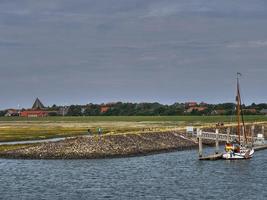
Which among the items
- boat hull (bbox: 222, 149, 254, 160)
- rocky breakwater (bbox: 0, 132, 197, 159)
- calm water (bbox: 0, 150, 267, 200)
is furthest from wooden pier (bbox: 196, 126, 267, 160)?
rocky breakwater (bbox: 0, 132, 197, 159)

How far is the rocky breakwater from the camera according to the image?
105875 millimetres

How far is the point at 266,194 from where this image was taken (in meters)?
67.8

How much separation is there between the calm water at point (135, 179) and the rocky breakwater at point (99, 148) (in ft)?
14.2

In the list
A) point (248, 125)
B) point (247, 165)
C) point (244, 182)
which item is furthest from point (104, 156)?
point (248, 125)

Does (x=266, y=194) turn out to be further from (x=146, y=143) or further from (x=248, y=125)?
(x=248, y=125)

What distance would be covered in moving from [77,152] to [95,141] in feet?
22.6

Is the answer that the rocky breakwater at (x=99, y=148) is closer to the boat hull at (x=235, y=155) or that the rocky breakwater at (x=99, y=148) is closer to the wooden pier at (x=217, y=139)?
the wooden pier at (x=217, y=139)

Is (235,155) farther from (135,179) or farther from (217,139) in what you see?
(135,179)

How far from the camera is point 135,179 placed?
8075 cm

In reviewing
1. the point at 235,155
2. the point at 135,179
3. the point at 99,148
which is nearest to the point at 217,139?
the point at 235,155

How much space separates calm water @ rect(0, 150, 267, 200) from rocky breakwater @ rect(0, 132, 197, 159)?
4327 millimetres

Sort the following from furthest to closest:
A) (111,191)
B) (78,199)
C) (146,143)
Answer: (146,143)
(111,191)
(78,199)

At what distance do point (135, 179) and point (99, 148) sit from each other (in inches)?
1176

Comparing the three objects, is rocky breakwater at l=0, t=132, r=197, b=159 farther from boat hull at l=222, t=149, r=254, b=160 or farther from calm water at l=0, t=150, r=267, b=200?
boat hull at l=222, t=149, r=254, b=160
